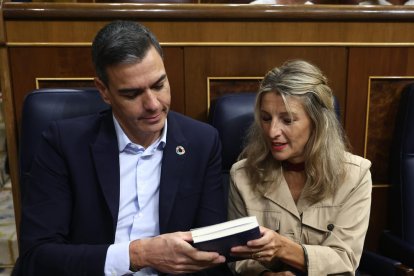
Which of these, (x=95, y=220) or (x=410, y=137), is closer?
(x=95, y=220)

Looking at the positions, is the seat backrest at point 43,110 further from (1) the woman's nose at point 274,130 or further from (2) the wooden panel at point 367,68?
(2) the wooden panel at point 367,68

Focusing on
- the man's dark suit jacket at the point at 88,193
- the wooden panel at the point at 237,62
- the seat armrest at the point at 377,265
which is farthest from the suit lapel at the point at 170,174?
the seat armrest at the point at 377,265

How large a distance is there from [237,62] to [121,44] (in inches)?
21.3

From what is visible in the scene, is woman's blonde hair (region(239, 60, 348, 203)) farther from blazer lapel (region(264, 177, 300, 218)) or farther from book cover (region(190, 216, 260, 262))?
book cover (region(190, 216, 260, 262))

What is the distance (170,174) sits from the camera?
1079mm

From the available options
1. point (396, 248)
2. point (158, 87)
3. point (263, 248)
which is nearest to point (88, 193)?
point (158, 87)

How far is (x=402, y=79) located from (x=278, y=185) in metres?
0.61

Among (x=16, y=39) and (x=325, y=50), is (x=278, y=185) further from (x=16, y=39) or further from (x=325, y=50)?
(x=16, y=39)

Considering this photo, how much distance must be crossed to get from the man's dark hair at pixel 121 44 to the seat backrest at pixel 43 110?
281 millimetres

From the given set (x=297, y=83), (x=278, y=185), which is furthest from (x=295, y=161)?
(x=297, y=83)

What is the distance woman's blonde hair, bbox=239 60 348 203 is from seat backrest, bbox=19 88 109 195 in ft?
1.40

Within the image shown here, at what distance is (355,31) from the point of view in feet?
4.64

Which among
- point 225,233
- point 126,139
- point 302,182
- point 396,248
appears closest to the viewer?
point 225,233

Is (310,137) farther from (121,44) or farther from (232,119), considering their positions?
(121,44)
